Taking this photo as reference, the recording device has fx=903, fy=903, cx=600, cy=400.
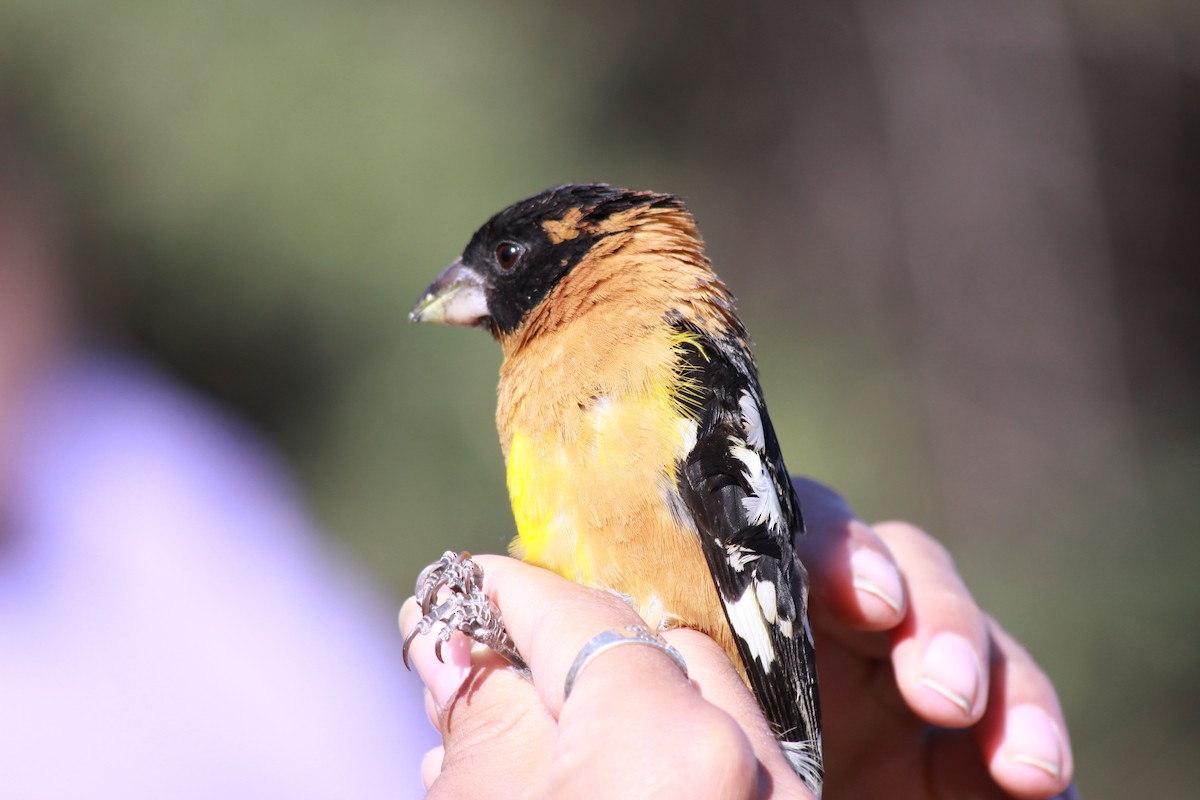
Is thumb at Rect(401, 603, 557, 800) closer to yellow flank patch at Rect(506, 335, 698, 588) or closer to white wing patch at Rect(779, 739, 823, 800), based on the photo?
yellow flank patch at Rect(506, 335, 698, 588)

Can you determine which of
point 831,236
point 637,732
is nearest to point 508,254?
point 637,732

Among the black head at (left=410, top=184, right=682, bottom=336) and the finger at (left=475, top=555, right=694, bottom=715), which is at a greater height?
the black head at (left=410, top=184, right=682, bottom=336)

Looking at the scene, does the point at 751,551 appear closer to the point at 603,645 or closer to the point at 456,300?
the point at 603,645

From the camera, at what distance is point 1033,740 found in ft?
Result: 8.57

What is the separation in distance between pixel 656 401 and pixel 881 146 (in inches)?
299

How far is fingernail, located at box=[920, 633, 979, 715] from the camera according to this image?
249cm

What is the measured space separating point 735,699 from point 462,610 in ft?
2.29

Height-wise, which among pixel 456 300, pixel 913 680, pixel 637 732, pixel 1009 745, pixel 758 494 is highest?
pixel 456 300

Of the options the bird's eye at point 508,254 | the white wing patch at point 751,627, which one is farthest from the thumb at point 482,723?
the bird's eye at point 508,254

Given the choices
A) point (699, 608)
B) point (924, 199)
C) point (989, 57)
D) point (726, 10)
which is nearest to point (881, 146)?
point (924, 199)

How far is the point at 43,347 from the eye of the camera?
3.83m

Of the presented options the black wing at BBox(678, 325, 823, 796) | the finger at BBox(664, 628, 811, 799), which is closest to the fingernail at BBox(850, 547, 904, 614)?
the black wing at BBox(678, 325, 823, 796)

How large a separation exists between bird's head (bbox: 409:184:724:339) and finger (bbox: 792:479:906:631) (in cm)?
82

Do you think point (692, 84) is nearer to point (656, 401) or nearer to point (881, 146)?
point (881, 146)
